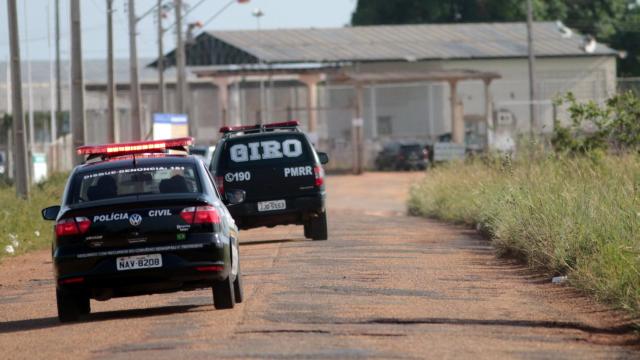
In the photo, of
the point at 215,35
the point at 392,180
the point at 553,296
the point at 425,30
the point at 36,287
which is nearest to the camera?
the point at 553,296

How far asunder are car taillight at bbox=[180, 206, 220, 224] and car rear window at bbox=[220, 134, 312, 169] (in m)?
10.3

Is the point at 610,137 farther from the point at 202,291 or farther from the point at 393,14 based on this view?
the point at 393,14

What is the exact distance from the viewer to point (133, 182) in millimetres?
14086

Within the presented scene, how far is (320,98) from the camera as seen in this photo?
76562 millimetres

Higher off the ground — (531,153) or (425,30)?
(425,30)

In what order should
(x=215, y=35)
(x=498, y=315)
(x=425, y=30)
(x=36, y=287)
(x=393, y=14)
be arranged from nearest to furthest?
(x=498, y=315), (x=36, y=287), (x=215, y=35), (x=425, y=30), (x=393, y=14)

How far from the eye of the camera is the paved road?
36.0 ft

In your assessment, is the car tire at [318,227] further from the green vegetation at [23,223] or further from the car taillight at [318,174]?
the green vegetation at [23,223]

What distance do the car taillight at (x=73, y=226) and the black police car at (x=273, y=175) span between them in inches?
405

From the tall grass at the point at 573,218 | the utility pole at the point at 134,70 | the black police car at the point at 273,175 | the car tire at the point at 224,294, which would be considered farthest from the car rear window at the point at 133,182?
the utility pole at the point at 134,70

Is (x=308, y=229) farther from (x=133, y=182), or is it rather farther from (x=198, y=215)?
(x=198, y=215)

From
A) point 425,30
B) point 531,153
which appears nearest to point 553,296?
point 531,153

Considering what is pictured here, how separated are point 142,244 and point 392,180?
4333 centimetres

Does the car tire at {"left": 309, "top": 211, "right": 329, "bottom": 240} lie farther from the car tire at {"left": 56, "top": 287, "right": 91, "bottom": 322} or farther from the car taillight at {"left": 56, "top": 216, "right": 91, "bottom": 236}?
the car taillight at {"left": 56, "top": 216, "right": 91, "bottom": 236}
